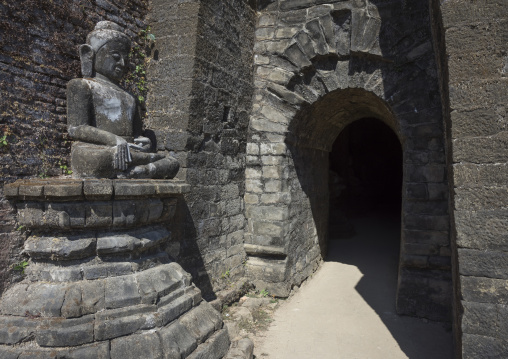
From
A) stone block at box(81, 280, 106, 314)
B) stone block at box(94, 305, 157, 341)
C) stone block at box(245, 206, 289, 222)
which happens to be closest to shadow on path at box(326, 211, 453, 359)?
stone block at box(245, 206, 289, 222)

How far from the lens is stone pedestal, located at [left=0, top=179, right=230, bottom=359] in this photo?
214 cm

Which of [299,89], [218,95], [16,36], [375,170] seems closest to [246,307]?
[218,95]

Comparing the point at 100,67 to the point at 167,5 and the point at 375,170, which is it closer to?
the point at 167,5

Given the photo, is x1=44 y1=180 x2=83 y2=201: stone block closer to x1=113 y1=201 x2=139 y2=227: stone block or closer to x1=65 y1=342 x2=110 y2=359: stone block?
x1=113 y1=201 x2=139 y2=227: stone block

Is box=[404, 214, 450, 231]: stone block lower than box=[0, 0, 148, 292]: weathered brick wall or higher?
lower

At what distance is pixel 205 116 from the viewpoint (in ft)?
13.1

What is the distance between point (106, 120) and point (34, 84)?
0.63 m

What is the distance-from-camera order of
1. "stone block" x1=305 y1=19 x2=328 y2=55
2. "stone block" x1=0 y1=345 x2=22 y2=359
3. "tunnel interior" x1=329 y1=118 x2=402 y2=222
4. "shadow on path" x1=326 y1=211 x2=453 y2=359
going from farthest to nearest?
"tunnel interior" x1=329 y1=118 x2=402 y2=222
"stone block" x1=305 y1=19 x2=328 y2=55
"shadow on path" x1=326 y1=211 x2=453 y2=359
"stone block" x1=0 y1=345 x2=22 y2=359

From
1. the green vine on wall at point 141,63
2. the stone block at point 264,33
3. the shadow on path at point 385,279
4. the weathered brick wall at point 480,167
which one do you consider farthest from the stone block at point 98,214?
the stone block at point 264,33

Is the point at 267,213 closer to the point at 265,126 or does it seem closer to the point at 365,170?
the point at 265,126

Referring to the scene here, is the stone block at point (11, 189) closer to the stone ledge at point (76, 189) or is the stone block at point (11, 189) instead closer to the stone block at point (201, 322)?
the stone ledge at point (76, 189)

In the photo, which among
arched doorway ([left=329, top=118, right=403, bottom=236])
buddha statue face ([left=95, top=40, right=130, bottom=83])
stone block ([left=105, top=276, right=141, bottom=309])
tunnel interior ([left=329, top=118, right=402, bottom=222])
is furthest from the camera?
tunnel interior ([left=329, top=118, right=402, bottom=222])

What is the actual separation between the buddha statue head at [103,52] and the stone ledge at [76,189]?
101 centimetres

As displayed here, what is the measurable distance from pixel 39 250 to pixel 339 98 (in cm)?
433
